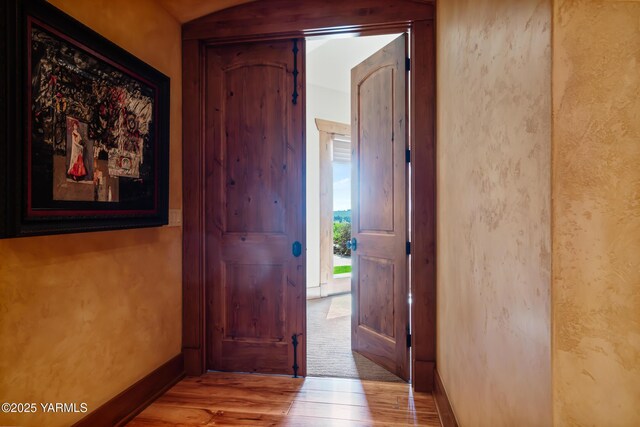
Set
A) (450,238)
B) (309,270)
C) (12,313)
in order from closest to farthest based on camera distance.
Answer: (12,313)
(450,238)
(309,270)

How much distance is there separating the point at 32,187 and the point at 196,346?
1660 mm

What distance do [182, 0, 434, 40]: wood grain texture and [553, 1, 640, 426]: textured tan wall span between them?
1.86 metres

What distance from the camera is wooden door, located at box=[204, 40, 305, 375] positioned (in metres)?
2.59

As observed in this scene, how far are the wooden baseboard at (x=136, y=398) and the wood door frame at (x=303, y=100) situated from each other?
14 cm

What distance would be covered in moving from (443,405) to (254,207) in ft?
5.98

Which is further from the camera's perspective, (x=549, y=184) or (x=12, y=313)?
(x=12, y=313)

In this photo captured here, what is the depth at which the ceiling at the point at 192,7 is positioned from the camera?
2.37 meters

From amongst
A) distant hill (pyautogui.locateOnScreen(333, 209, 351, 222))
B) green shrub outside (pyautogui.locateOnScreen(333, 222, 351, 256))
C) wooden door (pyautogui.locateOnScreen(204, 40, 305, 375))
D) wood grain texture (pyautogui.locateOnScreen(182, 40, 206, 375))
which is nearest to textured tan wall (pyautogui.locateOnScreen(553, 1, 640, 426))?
wooden door (pyautogui.locateOnScreen(204, 40, 305, 375))

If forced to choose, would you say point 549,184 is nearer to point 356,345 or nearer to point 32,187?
point 32,187

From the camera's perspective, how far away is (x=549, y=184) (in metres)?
0.79

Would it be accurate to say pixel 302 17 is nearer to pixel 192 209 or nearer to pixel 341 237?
pixel 192 209

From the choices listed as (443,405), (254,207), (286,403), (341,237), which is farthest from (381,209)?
(341,237)

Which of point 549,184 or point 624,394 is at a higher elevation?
point 549,184

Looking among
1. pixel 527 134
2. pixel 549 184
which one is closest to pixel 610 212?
pixel 549 184
